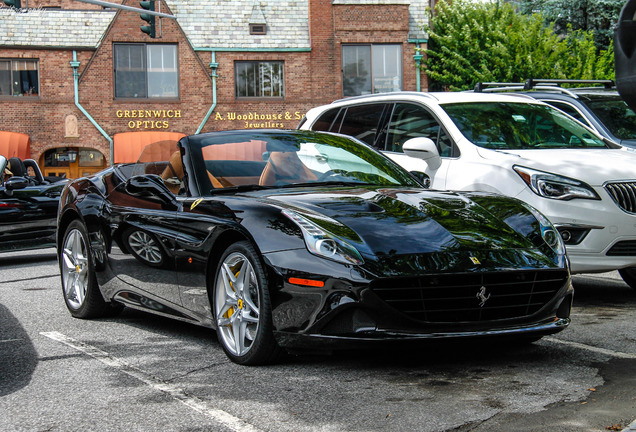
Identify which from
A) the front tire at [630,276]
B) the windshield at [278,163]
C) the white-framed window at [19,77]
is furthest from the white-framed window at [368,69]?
the windshield at [278,163]

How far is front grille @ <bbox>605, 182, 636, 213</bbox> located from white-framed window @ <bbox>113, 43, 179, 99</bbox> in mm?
28254

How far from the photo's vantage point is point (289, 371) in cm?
505

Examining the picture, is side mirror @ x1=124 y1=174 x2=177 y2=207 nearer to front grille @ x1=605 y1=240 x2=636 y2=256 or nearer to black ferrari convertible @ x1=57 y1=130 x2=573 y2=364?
black ferrari convertible @ x1=57 y1=130 x2=573 y2=364

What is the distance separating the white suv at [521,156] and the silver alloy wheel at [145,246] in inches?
80.2

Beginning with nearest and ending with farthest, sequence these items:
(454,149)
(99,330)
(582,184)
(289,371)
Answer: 1. (289,371)
2. (99,330)
3. (582,184)
4. (454,149)

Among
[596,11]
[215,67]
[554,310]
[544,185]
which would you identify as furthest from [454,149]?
[596,11]

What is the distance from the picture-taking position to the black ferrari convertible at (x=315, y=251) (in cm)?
474

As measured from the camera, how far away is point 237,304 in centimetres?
523

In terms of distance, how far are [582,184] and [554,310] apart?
8.34 feet

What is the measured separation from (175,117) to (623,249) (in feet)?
92.8

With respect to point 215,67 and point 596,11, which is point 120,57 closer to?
point 215,67

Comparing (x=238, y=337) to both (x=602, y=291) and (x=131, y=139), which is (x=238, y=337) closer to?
(x=602, y=291)

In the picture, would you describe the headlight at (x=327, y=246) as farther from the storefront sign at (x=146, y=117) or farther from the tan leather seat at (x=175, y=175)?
the storefront sign at (x=146, y=117)

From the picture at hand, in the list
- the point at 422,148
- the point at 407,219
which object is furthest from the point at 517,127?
the point at 407,219
